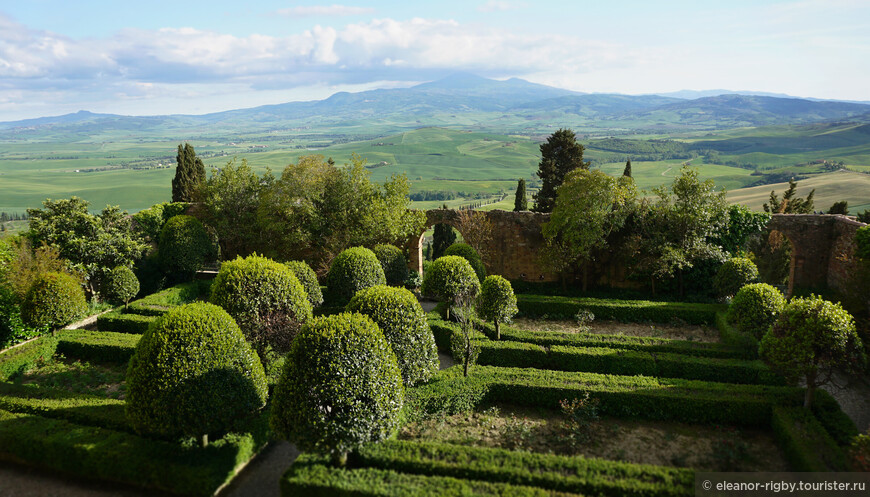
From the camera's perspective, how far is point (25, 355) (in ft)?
40.8

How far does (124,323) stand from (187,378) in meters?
8.59

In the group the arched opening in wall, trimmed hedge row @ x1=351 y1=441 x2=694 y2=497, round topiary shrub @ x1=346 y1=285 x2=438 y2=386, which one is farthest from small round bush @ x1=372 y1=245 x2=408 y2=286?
the arched opening in wall

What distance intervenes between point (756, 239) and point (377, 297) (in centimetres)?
2227

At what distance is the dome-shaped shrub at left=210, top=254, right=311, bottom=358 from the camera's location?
10883mm

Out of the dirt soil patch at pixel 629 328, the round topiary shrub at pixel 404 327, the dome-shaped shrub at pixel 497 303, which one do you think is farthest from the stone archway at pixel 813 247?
the round topiary shrub at pixel 404 327

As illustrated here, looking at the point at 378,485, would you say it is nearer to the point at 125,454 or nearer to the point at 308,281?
the point at 125,454

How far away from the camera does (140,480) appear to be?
7965mm

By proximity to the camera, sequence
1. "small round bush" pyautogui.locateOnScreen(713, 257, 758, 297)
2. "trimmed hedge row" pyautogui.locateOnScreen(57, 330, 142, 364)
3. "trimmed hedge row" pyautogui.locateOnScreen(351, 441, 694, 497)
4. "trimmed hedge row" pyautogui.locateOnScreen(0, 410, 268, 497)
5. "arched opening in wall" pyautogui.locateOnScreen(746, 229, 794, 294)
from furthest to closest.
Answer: "arched opening in wall" pyautogui.locateOnScreen(746, 229, 794, 294)
"small round bush" pyautogui.locateOnScreen(713, 257, 758, 297)
"trimmed hedge row" pyautogui.locateOnScreen(57, 330, 142, 364)
"trimmed hedge row" pyautogui.locateOnScreen(0, 410, 268, 497)
"trimmed hedge row" pyautogui.locateOnScreen(351, 441, 694, 497)

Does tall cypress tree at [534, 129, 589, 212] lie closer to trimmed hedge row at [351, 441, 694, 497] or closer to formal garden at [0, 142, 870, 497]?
formal garden at [0, 142, 870, 497]

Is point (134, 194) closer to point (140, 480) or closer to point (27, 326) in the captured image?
point (27, 326)

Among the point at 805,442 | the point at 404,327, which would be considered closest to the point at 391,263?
the point at 404,327

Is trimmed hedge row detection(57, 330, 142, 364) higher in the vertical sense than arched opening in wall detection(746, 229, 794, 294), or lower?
lower

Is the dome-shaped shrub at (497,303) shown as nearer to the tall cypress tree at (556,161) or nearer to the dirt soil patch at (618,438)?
the dirt soil patch at (618,438)

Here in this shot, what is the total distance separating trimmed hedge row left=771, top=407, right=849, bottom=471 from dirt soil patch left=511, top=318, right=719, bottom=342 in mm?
5165
